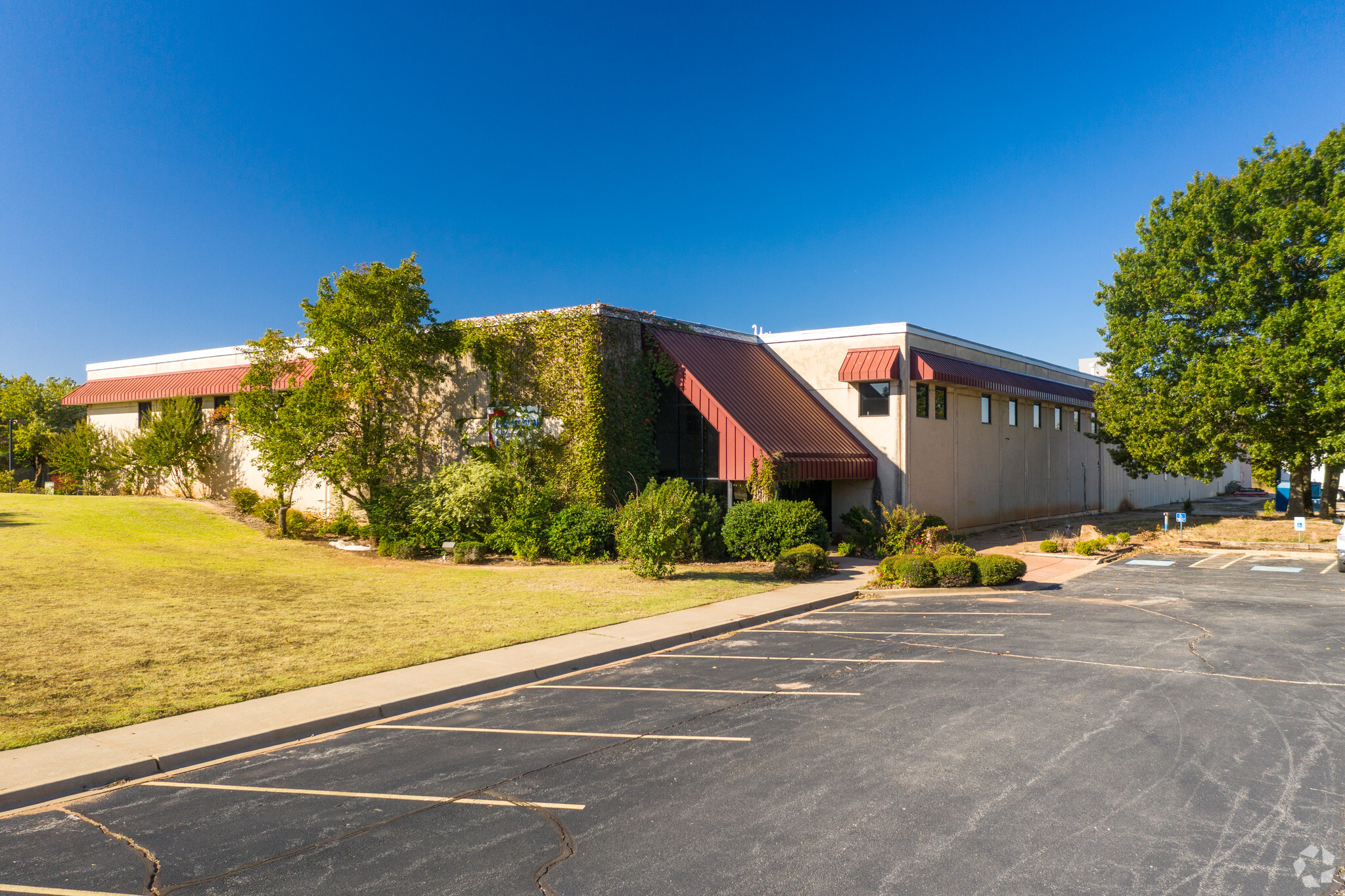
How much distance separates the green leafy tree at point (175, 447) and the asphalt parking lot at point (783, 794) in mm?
28548

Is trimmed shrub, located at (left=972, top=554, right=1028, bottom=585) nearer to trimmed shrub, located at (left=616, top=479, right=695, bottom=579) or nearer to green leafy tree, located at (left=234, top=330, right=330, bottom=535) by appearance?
trimmed shrub, located at (left=616, top=479, right=695, bottom=579)

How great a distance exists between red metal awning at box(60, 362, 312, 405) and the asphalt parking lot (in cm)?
2628

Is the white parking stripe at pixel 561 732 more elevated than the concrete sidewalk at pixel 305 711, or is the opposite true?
the concrete sidewalk at pixel 305 711

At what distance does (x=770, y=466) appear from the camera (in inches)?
842

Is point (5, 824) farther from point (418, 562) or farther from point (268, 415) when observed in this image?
point (268, 415)

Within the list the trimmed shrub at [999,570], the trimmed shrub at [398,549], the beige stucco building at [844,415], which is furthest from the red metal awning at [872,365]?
the trimmed shrub at [398,549]

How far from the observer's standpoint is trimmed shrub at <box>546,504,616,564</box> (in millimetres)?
21828

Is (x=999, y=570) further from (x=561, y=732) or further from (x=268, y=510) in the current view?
(x=268, y=510)

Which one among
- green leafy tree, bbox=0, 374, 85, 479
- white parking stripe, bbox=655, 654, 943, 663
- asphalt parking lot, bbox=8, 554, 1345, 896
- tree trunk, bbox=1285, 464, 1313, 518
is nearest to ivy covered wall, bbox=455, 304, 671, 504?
white parking stripe, bbox=655, 654, 943, 663

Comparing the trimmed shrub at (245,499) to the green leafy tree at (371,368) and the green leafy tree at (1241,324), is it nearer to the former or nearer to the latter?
the green leafy tree at (371,368)

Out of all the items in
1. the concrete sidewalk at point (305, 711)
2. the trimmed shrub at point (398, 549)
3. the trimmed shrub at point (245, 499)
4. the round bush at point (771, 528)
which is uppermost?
the trimmed shrub at point (245, 499)

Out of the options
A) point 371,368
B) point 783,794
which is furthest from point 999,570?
point 371,368

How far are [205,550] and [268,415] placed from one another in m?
4.96

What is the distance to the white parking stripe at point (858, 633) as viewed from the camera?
1286 centimetres
